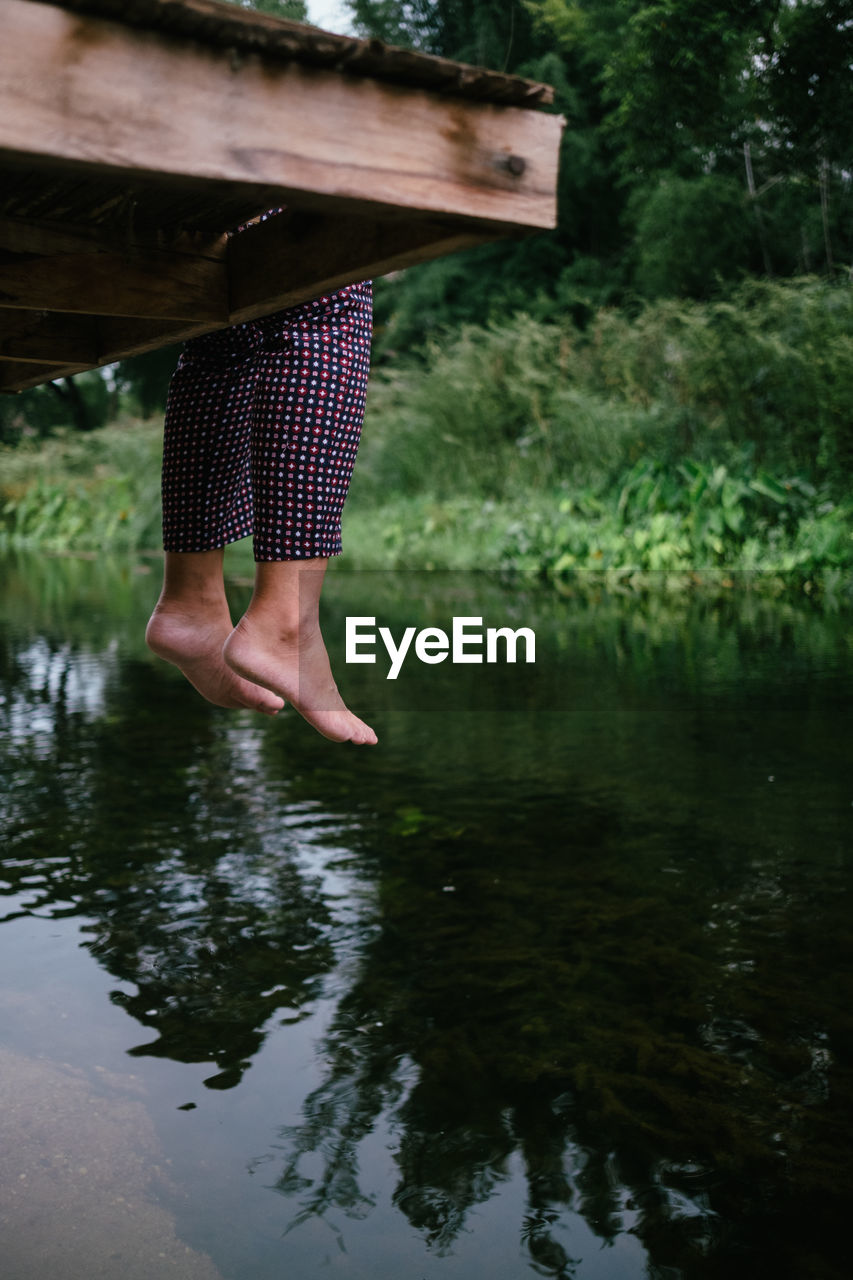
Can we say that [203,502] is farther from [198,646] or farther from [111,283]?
[111,283]

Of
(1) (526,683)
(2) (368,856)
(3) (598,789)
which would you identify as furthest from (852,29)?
(2) (368,856)

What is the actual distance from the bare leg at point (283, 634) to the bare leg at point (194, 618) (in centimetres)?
16

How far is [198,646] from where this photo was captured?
1820mm

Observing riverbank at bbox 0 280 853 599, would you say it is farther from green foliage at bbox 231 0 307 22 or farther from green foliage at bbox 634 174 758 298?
green foliage at bbox 231 0 307 22

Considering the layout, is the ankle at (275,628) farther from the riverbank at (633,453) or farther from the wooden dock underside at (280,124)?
the riverbank at (633,453)

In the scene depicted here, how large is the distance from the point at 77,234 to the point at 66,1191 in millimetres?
1093

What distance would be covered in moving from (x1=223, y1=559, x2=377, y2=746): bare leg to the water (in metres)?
0.58

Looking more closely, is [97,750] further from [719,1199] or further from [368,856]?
[719,1199]

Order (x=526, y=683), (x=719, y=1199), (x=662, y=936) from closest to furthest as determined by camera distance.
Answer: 1. (x=719, y=1199)
2. (x=662, y=936)
3. (x=526, y=683)

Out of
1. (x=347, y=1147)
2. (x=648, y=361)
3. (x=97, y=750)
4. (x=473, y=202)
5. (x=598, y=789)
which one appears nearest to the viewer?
(x=473, y=202)

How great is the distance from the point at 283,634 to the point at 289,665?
0.13 ft

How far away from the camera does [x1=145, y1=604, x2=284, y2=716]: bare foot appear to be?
1.81 meters

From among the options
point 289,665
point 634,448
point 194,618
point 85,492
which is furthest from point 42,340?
point 85,492

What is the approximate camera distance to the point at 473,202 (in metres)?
0.93
